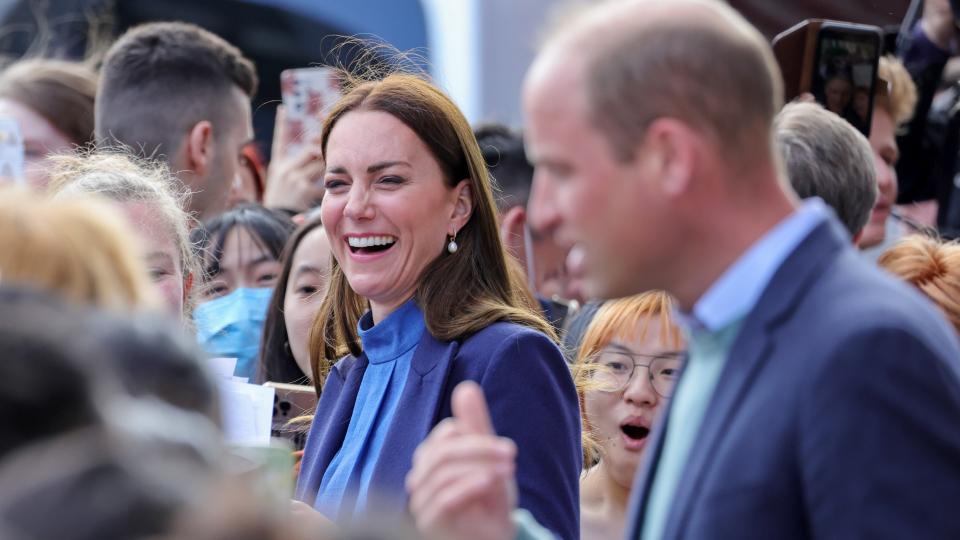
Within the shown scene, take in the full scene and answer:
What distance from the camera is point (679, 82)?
1.68m

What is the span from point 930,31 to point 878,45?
3.47 ft

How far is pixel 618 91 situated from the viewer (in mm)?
1696

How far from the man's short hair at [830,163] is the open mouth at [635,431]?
71 centimetres

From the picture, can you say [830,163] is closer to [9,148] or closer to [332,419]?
[332,419]

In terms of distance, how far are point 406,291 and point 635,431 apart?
72 centimetres

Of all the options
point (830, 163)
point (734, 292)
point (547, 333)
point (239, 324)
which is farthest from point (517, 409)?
point (239, 324)

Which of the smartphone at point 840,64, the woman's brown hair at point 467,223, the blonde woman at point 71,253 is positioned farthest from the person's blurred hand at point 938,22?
the blonde woman at point 71,253

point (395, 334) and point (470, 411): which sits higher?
point (470, 411)

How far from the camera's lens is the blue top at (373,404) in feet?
9.59

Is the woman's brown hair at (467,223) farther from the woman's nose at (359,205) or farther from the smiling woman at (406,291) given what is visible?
the woman's nose at (359,205)

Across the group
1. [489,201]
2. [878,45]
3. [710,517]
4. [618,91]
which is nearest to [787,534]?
[710,517]

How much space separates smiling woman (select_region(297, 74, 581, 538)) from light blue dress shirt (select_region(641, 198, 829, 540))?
98 cm

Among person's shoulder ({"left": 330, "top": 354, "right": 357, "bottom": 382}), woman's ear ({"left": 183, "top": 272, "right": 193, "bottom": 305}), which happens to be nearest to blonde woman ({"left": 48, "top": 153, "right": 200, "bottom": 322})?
woman's ear ({"left": 183, "top": 272, "right": 193, "bottom": 305})

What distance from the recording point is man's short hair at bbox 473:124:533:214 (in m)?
5.31
